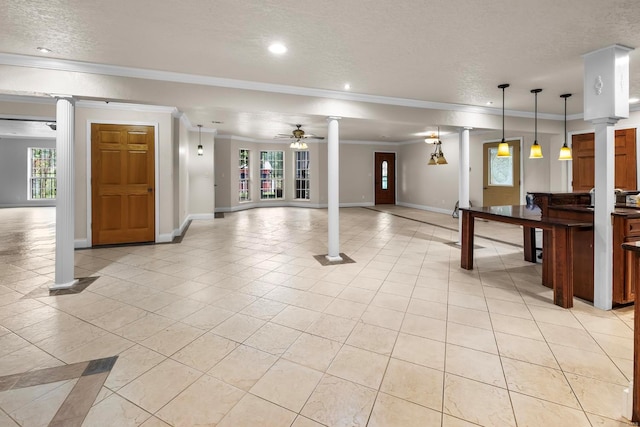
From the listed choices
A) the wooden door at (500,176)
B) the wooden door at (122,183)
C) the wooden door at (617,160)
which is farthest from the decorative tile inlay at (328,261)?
the wooden door at (500,176)

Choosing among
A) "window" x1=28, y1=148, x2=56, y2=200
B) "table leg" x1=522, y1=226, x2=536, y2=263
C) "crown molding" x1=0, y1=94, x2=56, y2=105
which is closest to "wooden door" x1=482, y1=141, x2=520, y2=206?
"table leg" x1=522, y1=226, x2=536, y2=263

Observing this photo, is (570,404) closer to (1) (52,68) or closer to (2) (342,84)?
(2) (342,84)

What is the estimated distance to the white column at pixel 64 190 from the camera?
356cm

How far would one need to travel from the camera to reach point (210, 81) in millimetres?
4098

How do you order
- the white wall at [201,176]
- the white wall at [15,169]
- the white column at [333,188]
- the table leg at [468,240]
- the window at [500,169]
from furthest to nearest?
the white wall at [15,169]
the white wall at [201,176]
the window at [500,169]
the white column at [333,188]
the table leg at [468,240]

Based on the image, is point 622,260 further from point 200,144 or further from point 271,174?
point 271,174

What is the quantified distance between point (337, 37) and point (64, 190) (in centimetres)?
343

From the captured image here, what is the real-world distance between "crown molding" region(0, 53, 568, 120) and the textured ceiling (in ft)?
0.36

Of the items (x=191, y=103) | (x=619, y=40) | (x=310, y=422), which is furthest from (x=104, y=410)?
(x=619, y=40)

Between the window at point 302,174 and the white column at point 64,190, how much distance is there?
8.68 metres

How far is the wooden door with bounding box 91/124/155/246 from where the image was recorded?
5422mm

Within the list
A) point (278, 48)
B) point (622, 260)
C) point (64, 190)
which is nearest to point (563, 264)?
point (622, 260)

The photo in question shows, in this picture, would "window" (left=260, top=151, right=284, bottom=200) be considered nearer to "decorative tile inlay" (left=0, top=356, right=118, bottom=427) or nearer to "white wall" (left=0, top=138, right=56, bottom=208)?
"white wall" (left=0, top=138, right=56, bottom=208)

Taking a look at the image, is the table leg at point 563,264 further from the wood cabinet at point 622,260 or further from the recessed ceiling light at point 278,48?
the recessed ceiling light at point 278,48
